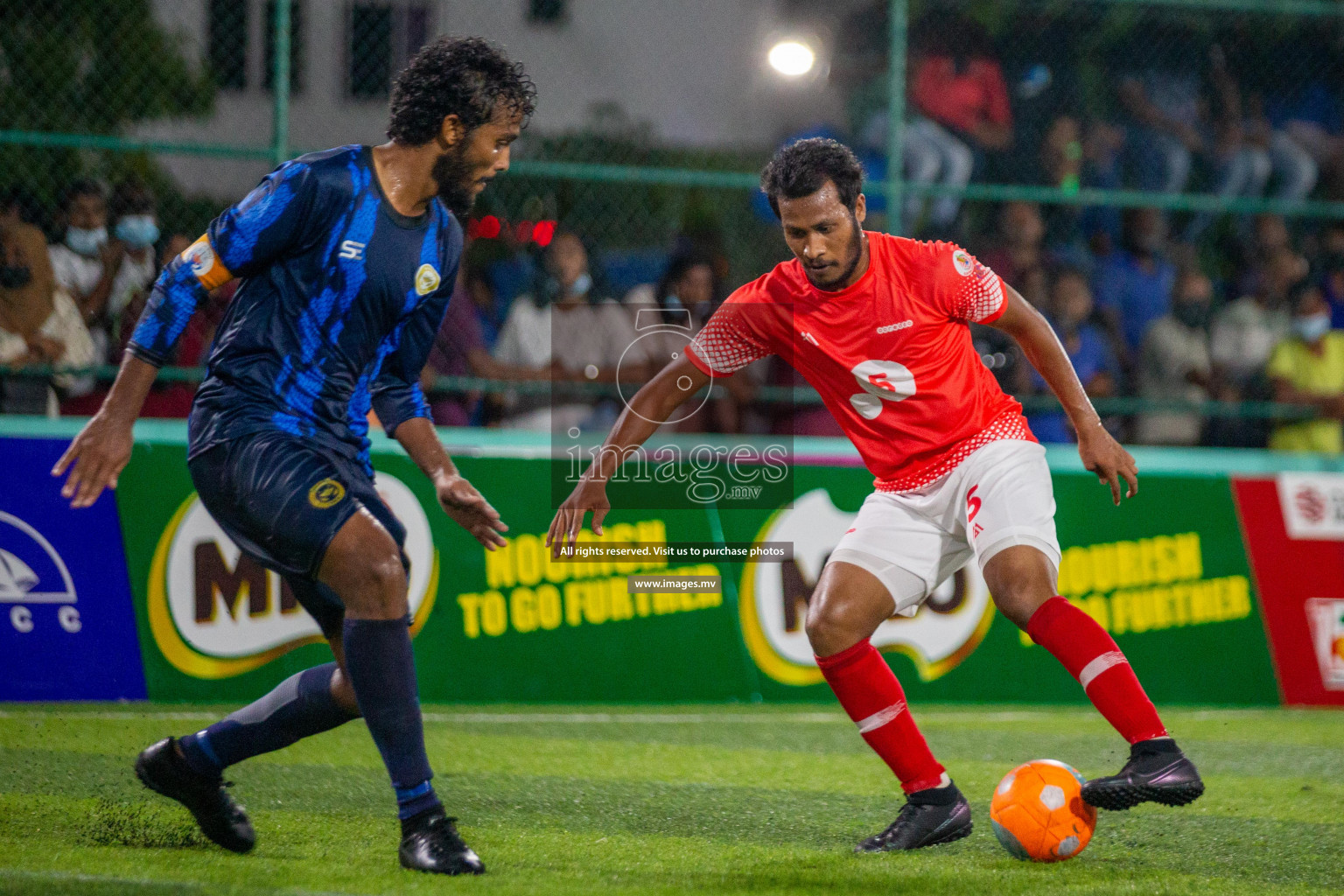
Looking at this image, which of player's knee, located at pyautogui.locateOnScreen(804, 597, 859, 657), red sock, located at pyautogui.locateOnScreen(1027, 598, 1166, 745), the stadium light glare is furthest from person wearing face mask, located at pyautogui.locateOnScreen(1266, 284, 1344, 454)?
player's knee, located at pyautogui.locateOnScreen(804, 597, 859, 657)

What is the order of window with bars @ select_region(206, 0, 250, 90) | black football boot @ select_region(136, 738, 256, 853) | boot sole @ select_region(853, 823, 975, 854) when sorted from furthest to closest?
window with bars @ select_region(206, 0, 250, 90) → boot sole @ select_region(853, 823, 975, 854) → black football boot @ select_region(136, 738, 256, 853)

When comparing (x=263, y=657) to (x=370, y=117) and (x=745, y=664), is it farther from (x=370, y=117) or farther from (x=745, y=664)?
(x=370, y=117)

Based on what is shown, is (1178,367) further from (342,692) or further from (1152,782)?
(342,692)

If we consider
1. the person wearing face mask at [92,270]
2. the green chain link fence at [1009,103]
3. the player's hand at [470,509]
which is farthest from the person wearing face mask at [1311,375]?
the person wearing face mask at [92,270]

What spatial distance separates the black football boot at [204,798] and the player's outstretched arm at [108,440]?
0.84m

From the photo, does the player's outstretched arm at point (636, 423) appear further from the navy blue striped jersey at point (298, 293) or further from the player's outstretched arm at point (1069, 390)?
the player's outstretched arm at point (1069, 390)

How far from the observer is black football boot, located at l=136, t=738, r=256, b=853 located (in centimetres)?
388

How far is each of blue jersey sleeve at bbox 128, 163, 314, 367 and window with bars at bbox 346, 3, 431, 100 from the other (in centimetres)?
824

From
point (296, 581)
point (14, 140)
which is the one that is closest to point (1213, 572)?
point (296, 581)

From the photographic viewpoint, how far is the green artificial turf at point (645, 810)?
367cm

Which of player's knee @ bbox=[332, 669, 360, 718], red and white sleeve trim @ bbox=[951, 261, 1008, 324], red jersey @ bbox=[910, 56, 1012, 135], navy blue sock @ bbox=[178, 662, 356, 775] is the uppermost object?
red jersey @ bbox=[910, 56, 1012, 135]

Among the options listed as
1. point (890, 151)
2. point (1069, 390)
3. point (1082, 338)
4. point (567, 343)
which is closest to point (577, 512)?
point (1069, 390)

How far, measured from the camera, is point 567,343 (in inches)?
332

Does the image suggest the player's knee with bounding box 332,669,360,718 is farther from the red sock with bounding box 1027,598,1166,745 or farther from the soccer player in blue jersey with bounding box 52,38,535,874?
the red sock with bounding box 1027,598,1166,745
